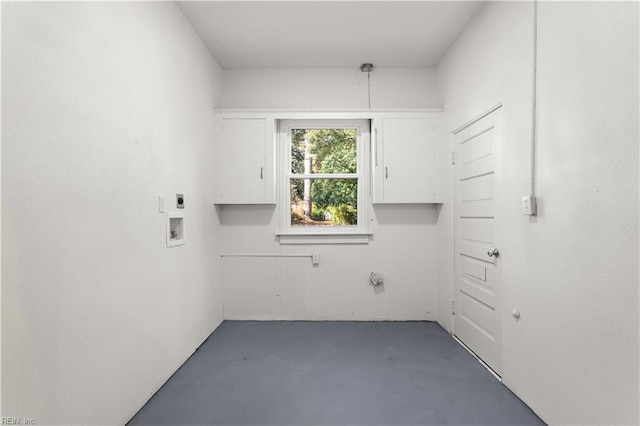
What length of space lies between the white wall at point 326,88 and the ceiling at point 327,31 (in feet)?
0.30

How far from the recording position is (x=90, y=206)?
1508 mm

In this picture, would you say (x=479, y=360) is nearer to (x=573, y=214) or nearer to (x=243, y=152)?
(x=573, y=214)

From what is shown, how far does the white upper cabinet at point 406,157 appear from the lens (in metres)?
3.25

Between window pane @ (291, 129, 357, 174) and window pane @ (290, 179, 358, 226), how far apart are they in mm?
135

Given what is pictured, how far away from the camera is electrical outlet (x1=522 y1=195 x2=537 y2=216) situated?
6.01 feet

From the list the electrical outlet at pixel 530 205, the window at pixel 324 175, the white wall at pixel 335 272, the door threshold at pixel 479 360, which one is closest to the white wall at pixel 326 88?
the window at pixel 324 175

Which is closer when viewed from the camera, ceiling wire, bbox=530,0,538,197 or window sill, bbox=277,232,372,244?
ceiling wire, bbox=530,0,538,197

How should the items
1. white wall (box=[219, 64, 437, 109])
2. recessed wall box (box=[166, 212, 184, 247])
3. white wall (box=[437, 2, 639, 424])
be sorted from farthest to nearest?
1. white wall (box=[219, 64, 437, 109])
2. recessed wall box (box=[166, 212, 184, 247])
3. white wall (box=[437, 2, 639, 424])

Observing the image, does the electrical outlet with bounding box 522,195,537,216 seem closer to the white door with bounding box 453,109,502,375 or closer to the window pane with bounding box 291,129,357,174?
the white door with bounding box 453,109,502,375

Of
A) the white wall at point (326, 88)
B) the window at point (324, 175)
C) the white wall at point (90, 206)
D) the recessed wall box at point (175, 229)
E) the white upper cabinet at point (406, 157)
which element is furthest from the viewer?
the window at point (324, 175)

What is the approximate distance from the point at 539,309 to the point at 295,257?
225 centimetres

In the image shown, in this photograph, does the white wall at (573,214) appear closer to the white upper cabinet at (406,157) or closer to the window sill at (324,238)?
the white upper cabinet at (406,157)

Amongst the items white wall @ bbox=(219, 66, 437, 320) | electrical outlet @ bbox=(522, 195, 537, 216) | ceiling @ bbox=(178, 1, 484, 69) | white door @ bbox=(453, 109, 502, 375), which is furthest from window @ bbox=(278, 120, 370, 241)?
electrical outlet @ bbox=(522, 195, 537, 216)

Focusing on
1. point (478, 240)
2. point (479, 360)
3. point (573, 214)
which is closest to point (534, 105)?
point (573, 214)
